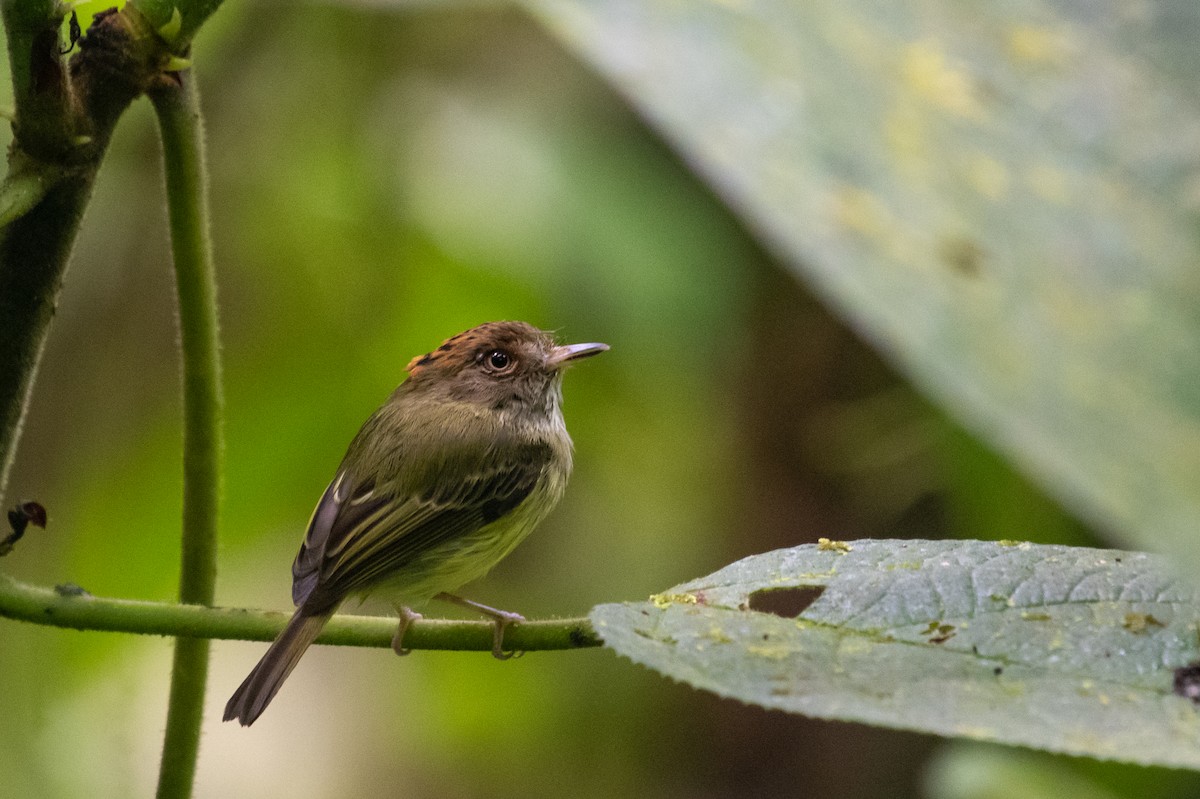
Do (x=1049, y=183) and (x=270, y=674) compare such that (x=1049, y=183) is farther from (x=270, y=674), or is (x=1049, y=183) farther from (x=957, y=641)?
(x=270, y=674)

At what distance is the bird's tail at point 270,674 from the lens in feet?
7.10

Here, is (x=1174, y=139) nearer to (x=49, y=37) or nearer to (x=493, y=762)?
(x=49, y=37)

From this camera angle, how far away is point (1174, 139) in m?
0.96

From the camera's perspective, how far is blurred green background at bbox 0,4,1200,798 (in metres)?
3.51

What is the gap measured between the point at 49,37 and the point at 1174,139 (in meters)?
1.07

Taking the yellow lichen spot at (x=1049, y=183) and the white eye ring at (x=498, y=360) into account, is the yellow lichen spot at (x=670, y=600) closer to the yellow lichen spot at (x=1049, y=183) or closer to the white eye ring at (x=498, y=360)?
the yellow lichen spot at (x=1049, y=183)

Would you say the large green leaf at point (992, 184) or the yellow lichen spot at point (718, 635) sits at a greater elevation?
the large green leaf at point (992, 184)

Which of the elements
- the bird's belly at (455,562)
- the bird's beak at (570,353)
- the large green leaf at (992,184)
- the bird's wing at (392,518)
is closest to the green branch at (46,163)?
the large green leaf at (992,184)

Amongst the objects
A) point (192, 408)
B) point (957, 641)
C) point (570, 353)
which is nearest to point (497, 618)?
point (192, 408)

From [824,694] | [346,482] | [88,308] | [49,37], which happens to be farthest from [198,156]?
[88,308]

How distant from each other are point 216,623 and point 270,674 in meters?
0.83

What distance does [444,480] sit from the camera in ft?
10.3

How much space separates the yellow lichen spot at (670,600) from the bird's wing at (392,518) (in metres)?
1.34

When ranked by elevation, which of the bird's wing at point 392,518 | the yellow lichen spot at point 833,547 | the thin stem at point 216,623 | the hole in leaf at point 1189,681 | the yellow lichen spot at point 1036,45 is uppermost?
the yellow lichen spot at point 1036,45
